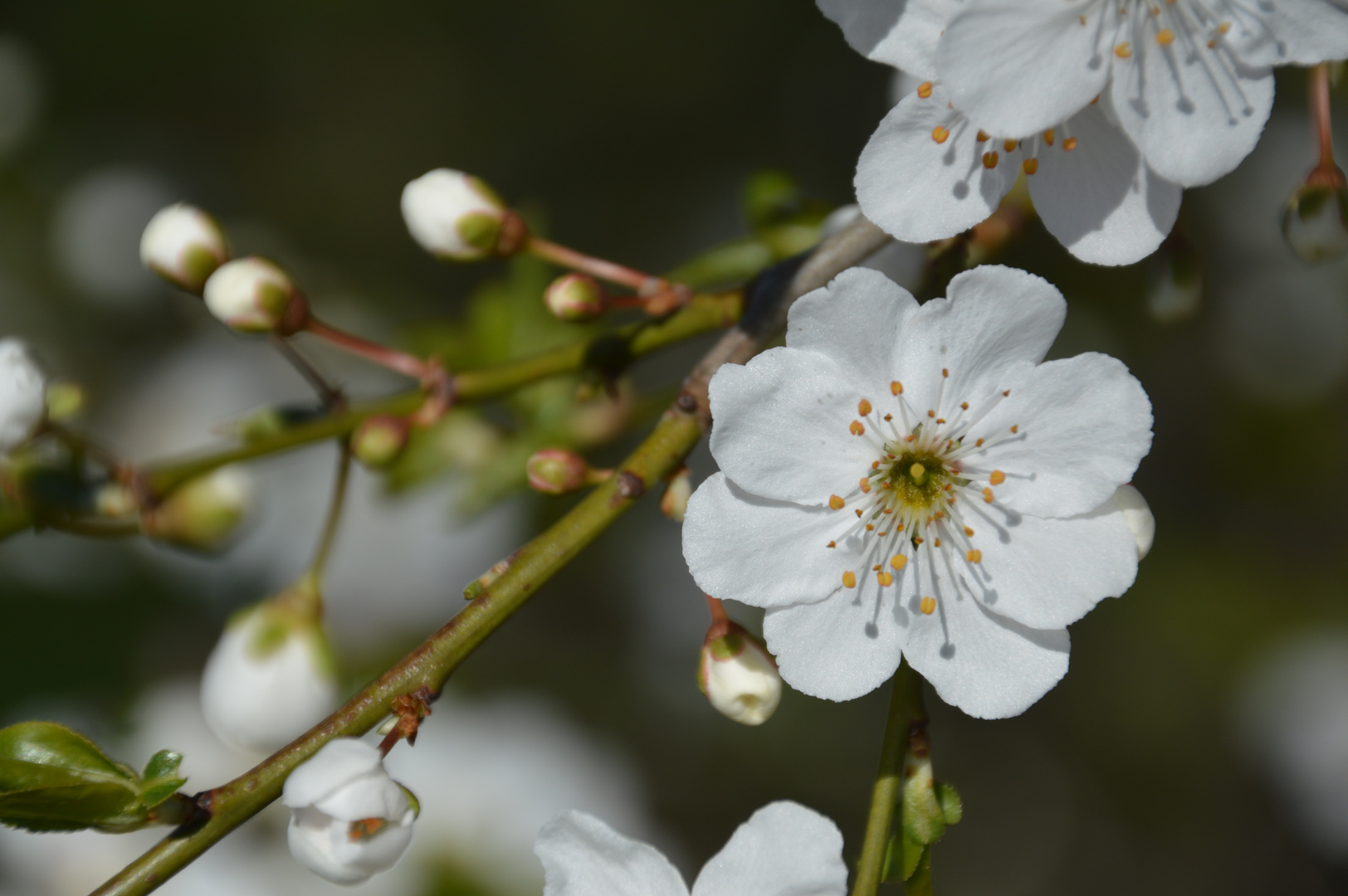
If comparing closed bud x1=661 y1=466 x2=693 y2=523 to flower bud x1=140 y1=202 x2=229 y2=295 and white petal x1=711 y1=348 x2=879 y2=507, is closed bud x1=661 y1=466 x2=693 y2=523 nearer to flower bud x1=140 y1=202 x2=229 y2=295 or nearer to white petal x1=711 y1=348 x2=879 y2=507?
white petal x1=711 y1=348 x2=879 y2=507

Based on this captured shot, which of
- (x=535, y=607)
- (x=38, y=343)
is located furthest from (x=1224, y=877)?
(x=38, y=343)

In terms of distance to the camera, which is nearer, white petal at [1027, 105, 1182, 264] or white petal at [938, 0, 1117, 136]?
white petal at [938, 0, 1117, 136]

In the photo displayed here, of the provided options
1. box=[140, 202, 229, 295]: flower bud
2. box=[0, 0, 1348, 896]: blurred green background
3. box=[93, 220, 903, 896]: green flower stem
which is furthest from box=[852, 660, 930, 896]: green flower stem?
box=[0, 0, 1348, 896]: blurred green background

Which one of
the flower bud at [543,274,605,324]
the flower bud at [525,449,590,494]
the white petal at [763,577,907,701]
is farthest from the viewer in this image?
the flower bud at [543,274,605,324]

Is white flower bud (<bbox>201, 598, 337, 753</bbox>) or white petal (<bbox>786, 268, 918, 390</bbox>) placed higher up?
white petal (<bbox>786, 268, 918, 390</bbox>)

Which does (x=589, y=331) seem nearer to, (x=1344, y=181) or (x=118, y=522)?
(x=118, y=522)

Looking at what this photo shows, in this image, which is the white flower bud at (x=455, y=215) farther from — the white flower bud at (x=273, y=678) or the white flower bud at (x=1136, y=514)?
the white flower bud at (x=1136, y=514)

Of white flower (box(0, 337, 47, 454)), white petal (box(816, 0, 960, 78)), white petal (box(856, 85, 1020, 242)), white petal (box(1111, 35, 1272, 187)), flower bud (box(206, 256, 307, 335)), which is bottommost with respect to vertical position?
white petal (box(1111, 35, 1272, 187))

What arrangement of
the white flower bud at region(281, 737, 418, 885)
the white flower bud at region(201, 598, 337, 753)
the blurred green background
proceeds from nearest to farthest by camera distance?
the white flower bud at region(281, 737, 418, 885), the white flower bud at region(201, 598, 337, 753), the blurred green background
